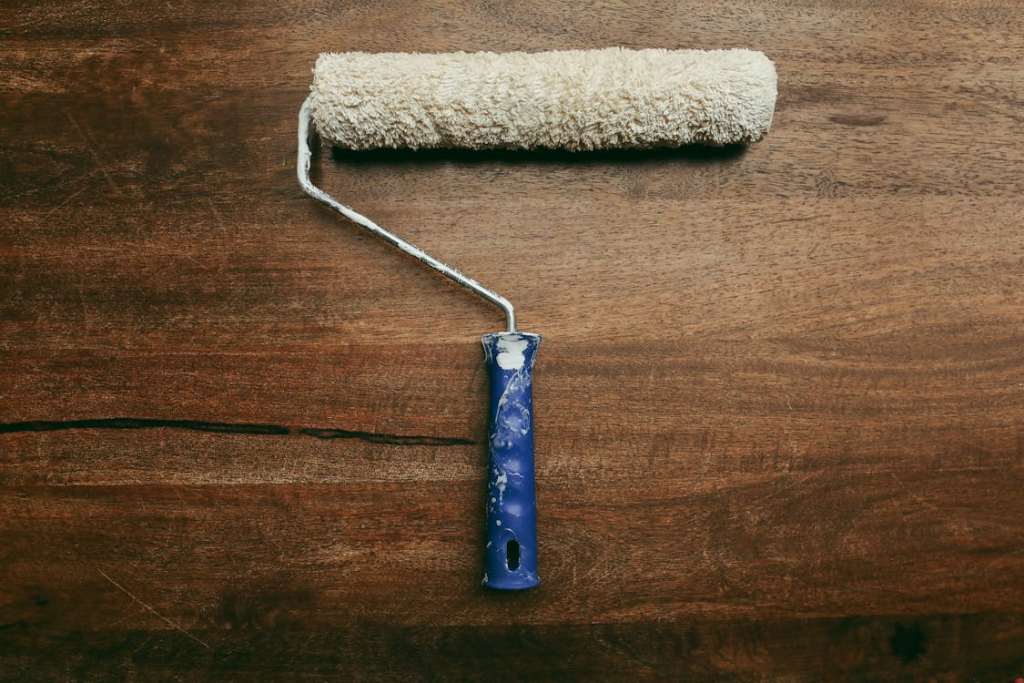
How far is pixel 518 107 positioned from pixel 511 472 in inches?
13.0

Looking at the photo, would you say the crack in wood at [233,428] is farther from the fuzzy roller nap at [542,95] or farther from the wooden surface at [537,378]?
the fuzzy roller nap at [542,95]

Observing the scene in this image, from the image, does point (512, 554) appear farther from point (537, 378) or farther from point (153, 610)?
point (153, 610)

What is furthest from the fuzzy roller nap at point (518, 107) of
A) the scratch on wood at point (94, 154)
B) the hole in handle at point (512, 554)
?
the scratch on wood at point (94, 154)

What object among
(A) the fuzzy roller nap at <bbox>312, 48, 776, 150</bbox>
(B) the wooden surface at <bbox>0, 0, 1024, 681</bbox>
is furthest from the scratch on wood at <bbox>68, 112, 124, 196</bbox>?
(A) the fuzzy roller nap at <bbox>312, 48, 776, 150</bbox>

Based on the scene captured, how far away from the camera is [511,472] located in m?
0.55

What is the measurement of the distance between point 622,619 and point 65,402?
0.59 m

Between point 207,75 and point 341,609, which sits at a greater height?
point 207,75

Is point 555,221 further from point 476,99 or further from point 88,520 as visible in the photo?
point 88,520

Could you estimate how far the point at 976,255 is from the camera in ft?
2.03

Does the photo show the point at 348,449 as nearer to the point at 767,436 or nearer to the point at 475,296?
the point at 475,296

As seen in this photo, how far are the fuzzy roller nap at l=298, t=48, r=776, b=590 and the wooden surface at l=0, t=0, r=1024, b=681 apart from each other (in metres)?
0.05

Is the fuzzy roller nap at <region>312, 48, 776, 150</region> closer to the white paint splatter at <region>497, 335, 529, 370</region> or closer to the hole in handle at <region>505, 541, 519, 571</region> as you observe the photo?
the white paint splatter at <region>497, 335, 529, 370</region>

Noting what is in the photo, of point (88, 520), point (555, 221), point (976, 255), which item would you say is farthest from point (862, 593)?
point (88, 520)

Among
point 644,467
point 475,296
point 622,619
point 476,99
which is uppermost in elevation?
point 476,99
